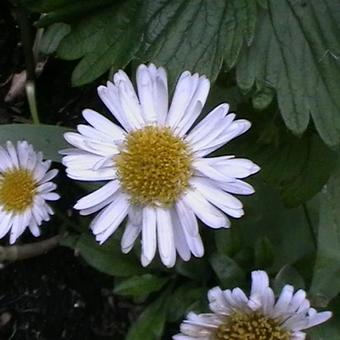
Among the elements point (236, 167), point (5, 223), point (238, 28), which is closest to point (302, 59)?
point (238, 28)

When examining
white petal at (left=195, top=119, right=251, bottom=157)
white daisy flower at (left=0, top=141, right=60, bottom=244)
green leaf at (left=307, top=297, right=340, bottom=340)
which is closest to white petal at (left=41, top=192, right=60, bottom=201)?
white daisy flower at (left=0, top=141, right=60, bottom=244)

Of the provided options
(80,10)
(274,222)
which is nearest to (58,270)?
(274,222)

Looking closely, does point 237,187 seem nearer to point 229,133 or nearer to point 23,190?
point 229,133

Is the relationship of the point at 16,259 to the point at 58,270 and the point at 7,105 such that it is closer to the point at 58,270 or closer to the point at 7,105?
the point at 58,270

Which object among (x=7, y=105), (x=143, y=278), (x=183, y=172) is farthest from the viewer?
(x=7, y=105)

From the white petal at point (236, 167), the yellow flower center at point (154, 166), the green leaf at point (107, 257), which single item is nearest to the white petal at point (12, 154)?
the green leaf at point (107, 257)
